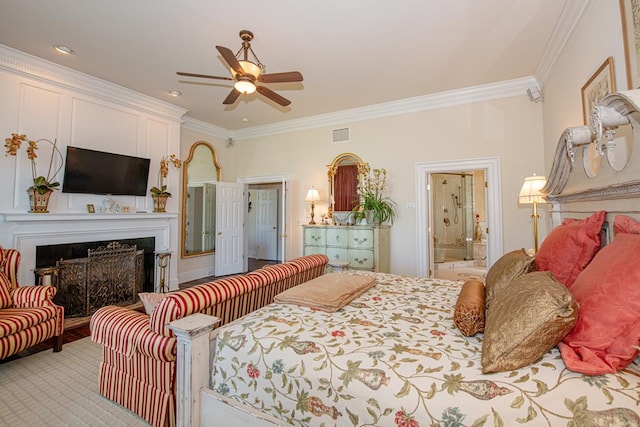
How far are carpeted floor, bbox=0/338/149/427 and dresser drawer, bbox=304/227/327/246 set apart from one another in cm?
291

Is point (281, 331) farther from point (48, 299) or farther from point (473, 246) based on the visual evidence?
point (473, 246)

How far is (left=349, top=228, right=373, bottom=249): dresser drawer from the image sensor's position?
4199 millimetres

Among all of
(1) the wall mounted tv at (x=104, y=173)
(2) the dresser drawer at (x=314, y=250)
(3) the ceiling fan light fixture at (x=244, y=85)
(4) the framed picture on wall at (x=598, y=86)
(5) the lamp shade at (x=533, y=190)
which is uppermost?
(3) the ceiling fan light fixture at (x=244, y=85)

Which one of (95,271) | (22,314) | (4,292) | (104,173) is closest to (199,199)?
(104,173)

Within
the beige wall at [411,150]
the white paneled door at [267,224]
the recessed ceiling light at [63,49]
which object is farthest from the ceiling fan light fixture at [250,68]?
the white paneled door at [267,224]

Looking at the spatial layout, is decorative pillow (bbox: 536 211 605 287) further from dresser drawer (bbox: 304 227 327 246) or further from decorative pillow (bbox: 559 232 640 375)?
dresser drawer (bbox: 304 227 327 246)

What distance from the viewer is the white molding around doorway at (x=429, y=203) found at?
389cm

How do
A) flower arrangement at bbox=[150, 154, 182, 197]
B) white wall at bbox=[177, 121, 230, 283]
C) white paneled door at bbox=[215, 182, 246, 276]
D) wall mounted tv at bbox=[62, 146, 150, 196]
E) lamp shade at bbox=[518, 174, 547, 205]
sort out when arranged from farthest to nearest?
white paneled door at bbox=[215, 182, 246, 276] → white wall at bbox=[177, 121, 230, 283] → flower arrangement at bbox=[150, 154, 182, 197] → wall mounted tv at bbox=[62, 146, 150, 196] → lamp shade at bbox=[518, 174, 547, 205]

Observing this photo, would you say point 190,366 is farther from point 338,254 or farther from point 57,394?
point 338,254

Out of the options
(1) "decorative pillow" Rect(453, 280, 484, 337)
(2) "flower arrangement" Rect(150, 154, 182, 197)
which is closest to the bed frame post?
(1) "decorative pillow" Rect(453, 280, 484, 337)

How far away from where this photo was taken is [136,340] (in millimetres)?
1621

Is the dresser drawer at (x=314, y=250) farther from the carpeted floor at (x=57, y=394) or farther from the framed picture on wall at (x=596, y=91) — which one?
the framed picture on wall at (x=596, y=91)

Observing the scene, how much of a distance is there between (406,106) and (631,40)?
9.61 ft

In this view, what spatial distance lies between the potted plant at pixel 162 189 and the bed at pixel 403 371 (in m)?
3.74
